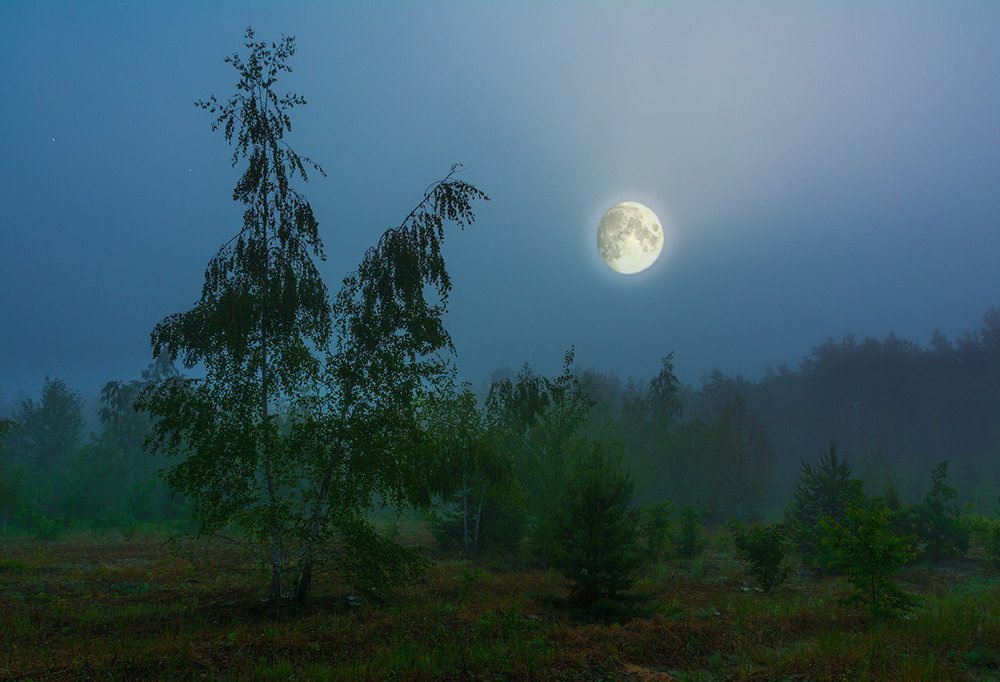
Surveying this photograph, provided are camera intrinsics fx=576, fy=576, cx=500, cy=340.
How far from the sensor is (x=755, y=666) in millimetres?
10305

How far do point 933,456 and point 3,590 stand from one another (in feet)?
314

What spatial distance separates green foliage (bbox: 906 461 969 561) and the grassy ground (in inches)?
449

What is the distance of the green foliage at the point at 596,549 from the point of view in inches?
575

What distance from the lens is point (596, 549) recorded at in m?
Answer: 14.6

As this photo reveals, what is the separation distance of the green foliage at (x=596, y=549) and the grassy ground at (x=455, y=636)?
932 mm

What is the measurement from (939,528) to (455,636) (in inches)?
1149

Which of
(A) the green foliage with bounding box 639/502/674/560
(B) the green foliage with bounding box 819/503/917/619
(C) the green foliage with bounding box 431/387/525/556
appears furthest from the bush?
(B) the green foliage with bounding box 819/503/917/619

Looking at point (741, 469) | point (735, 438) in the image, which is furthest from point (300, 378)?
point (735, 438)

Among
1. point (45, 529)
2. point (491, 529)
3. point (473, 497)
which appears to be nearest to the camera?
point (491, 529)

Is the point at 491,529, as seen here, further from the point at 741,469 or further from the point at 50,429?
the point at 50,429

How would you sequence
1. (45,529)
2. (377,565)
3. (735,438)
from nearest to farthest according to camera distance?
(377,565), (45,529), (735,438)

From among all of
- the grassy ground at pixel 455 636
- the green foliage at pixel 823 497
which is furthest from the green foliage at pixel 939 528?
the grassy ground at pixel 455 636

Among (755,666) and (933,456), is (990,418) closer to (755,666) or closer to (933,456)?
(933,456)

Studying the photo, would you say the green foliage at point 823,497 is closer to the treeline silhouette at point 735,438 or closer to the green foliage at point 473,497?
the treeline silhouette at point 735,438
